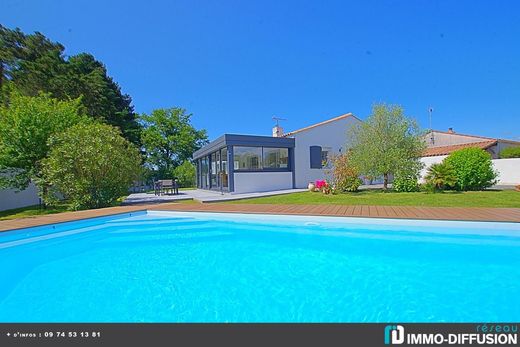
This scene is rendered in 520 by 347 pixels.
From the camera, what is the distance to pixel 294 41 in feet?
45.7

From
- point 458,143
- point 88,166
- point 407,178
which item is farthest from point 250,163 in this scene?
point 458,143

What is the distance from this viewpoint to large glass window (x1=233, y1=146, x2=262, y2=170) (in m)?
14.8

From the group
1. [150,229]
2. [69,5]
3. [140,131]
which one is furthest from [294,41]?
[140,131]

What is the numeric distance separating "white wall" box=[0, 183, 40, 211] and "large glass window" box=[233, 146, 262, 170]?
1231 cm

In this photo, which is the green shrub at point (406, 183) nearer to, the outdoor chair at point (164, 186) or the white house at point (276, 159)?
the white house at point (276, 159)

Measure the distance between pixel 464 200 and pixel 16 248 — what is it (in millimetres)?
15137

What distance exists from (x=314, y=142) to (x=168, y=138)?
24846 millimetres

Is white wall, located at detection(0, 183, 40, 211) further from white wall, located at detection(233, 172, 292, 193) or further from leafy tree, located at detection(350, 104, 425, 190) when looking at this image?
leafy tree, located at detection(350, 104, 425, 190)

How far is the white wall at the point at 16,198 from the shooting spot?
41.6 ft

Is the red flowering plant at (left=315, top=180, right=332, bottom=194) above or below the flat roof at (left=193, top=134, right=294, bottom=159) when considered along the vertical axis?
below

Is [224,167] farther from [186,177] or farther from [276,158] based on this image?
[186,177]

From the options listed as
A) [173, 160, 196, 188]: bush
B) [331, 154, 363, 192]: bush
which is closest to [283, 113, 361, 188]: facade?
[331, 154, 363, 192]: bush

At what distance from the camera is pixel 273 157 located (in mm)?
16531
